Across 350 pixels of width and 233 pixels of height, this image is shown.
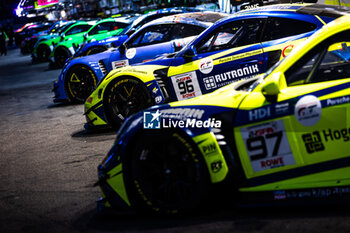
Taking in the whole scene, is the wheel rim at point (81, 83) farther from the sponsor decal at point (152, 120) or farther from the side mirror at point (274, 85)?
the side mirror at point (274, 85)

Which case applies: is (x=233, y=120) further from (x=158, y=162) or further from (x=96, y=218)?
(x=96, y=218)

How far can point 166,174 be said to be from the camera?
472cm

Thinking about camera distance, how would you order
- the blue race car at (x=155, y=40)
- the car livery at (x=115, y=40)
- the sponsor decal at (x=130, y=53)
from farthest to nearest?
the car livery at (x=115, y=40) → the sponsor decal at (x=130, y=53) → the blue race car at (x=155, y=40)

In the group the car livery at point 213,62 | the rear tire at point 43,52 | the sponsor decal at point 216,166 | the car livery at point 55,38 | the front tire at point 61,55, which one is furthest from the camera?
the rear tire at point 43,52

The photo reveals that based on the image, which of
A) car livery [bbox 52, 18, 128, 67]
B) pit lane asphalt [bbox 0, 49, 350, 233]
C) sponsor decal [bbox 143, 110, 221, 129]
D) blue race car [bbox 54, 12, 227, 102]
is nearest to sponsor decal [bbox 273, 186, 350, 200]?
pit lane asphalt [bbox 0, 49, 350, 233]

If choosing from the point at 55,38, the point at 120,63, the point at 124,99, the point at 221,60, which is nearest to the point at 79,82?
the point at 120,63

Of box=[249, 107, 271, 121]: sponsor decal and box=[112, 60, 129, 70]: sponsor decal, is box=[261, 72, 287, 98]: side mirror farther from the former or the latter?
box=[112, 60, 129, 70]: sponsor decal

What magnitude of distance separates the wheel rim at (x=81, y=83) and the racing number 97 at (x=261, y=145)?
335 inches

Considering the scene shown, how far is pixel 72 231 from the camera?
4.85 m

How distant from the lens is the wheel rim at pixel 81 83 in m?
12.7

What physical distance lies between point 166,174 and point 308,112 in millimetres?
1244

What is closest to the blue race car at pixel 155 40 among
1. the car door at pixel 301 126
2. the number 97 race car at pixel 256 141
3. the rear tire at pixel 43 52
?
the number 97 race car at pixel 256 141

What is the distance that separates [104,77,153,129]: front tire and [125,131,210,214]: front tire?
398cm

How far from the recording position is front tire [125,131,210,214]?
456 cm
